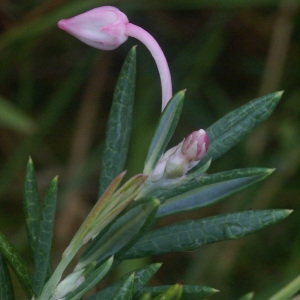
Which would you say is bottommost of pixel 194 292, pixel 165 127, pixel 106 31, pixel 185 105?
pixel 194 292

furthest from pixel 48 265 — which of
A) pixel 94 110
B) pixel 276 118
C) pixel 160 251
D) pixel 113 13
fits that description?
pixel 276 118

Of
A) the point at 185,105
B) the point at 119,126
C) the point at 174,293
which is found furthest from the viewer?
the point at 185,105

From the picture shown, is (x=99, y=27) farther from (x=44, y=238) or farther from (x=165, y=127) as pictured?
(x=44, y=238)

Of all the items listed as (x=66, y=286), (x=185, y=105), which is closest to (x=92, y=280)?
(x=66, y=286)

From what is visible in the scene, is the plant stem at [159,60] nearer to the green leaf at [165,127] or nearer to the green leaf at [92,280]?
the green leaf at [165,127]

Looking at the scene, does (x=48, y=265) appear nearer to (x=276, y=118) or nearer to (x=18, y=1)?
(x=18, y=1)

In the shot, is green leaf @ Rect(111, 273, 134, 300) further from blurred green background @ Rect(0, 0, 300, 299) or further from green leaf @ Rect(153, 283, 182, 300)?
blurred green background @ Rect(0, 0, 300, 299)

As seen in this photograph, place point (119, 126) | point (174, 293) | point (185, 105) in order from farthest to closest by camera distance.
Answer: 1. point (185, 105)
2. point (119, 126)
3. point (174, 293)
